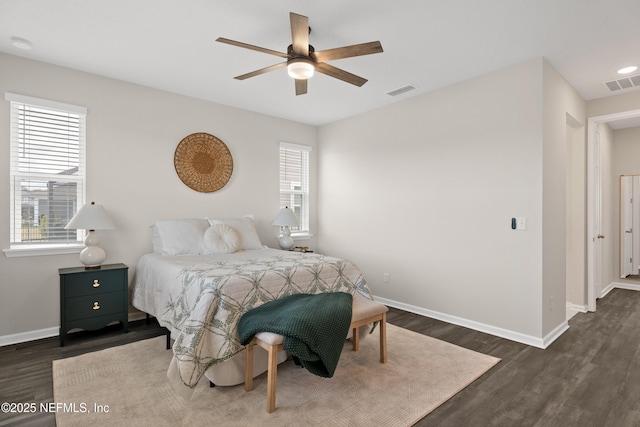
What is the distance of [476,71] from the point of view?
341 cm

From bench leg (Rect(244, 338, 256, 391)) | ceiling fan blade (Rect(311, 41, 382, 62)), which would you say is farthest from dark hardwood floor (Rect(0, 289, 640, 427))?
ceiling fan blade (Rect(311, 41, 382, 62))

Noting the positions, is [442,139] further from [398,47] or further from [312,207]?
[312,207]

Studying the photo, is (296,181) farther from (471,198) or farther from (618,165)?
(618,165)

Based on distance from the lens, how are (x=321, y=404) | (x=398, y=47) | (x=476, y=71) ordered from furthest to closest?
(x=476, y=71) → (x=398, y=47) → (x=321, y=404)

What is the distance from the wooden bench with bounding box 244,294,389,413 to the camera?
204 cm

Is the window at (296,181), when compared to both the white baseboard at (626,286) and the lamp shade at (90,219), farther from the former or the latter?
the white baseboard at (626,286)

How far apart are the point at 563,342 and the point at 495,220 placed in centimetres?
129

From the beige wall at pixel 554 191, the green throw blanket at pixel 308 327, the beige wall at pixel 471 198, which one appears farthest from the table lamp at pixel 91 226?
the beige wall at pixel 554 191

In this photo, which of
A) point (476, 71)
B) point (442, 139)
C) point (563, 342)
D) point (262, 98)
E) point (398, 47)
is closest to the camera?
point (398, 47)

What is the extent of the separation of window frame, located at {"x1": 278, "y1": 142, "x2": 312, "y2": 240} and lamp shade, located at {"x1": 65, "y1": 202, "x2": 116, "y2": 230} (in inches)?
95.4

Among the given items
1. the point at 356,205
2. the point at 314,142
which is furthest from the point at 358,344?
the point at 314,142

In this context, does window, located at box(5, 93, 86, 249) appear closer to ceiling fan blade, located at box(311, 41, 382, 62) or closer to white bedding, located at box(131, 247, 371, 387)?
white bedding, located at box(131, 247, 371, 387)

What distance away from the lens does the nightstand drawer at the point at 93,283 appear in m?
3.09

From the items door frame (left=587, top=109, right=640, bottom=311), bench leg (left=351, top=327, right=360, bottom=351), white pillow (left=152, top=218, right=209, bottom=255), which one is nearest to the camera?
bench leg (left=351, top=327, right=360, bottom=351)
